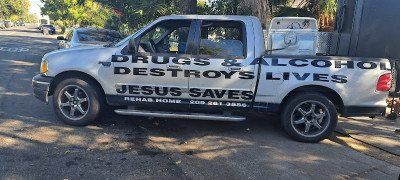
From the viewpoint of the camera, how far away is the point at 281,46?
5.48 metres

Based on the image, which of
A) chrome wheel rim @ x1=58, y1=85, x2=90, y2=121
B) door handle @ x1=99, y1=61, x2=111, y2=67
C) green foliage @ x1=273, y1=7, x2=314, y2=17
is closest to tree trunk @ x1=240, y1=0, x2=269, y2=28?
green foliage @ x1=273, y1=7, x2=314, y2=17

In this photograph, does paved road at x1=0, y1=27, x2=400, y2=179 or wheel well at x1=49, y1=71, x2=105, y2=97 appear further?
wheel well at x1=49, y1=71, x2=105, y2=97

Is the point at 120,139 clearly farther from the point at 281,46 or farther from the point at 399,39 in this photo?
the point at 399,39

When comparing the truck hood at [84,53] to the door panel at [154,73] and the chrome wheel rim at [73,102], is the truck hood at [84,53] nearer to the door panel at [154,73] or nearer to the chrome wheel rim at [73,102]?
the door panel at [154,73]

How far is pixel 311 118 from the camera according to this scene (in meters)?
5.01

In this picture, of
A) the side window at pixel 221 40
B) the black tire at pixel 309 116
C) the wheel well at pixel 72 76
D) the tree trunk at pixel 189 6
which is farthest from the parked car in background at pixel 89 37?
the black tire at pixel 309 116

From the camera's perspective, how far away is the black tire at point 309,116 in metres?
4.89

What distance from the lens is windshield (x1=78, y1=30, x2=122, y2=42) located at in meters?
A: 9.93

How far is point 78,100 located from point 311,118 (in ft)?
12.8

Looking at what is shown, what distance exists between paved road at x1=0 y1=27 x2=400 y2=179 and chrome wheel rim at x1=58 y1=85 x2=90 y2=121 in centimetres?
23

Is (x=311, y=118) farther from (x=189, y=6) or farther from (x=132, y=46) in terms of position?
(x=189, y=6)

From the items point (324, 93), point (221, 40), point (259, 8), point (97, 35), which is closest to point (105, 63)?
point (221, 40)

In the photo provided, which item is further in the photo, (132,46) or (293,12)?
(293,12)

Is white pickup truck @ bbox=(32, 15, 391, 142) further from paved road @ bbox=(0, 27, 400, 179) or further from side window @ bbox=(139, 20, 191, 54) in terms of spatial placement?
paved road @ bbox=(0, 27, 400, 179)
